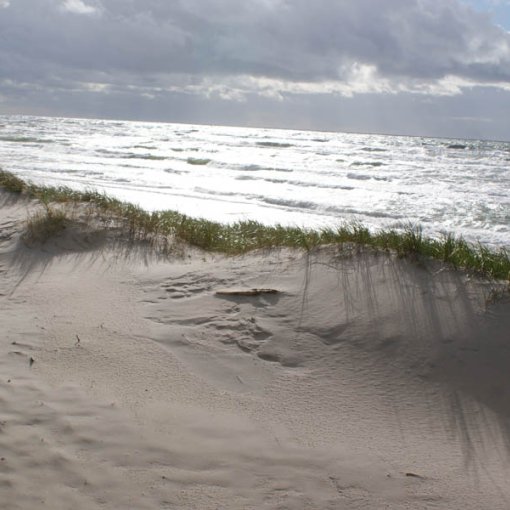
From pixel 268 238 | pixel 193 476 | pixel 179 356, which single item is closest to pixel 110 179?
pixel 268 238

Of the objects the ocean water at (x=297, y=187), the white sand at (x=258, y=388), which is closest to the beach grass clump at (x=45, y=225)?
the white sand at (x=258, y=388)

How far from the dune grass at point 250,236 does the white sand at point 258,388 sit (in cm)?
20

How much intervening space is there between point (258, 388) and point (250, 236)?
3046mm

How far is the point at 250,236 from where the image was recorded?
22.2 ft

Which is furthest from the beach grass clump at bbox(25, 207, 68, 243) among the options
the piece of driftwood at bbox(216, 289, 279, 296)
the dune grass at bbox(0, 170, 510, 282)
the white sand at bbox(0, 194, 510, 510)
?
the piece of driftwood at bbox(216, 289, 279, 296)

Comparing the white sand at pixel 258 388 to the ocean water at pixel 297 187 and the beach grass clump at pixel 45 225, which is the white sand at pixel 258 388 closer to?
the beach grass clump at pixel 45 225

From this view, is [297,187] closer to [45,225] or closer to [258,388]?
[45,225]

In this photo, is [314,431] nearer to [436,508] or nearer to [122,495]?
[436,508]

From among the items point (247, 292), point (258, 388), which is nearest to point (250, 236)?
point (247, 292)

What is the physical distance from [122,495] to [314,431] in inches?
49.6

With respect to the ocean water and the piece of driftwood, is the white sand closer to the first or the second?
the piece of driftwood

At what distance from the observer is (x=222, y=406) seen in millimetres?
3771

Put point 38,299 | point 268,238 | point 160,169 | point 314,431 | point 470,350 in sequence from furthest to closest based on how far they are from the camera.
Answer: point 160,169, point 268,238, point 38,299, point 470,350, point 314,431

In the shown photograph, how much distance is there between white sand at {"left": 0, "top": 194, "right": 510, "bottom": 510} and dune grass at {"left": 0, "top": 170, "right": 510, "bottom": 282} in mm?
200
